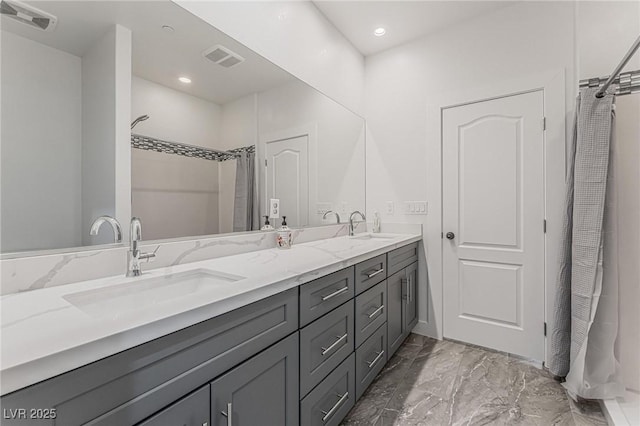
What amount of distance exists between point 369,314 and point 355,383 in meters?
0.36

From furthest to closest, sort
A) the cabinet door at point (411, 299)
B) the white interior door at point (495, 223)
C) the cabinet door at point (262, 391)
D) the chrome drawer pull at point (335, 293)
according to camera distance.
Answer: the cabinet door at point (411, 299)
the white interior door at point (495, 223)
the chrome drawer pull at point (335, 293)
the cabinet door at point (262, 391)

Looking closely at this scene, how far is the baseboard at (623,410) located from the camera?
143 cm

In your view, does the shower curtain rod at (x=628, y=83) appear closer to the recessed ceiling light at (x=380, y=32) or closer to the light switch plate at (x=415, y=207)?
the light switch plate at (x=415, y=207)

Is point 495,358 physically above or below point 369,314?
below

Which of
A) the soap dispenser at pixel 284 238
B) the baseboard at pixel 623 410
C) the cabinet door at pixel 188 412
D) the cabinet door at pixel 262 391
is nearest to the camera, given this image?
the cabinet door at pixel 188 412

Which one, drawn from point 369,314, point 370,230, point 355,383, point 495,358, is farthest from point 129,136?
point 495,358

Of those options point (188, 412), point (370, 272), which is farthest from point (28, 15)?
point (370, 272)

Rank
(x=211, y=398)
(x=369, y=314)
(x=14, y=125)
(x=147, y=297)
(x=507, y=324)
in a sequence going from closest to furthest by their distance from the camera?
(x=211, y=398)
(x=14, y=125)
(x=147, y=297)
(x=369, y=314)
(x=507, y=324)

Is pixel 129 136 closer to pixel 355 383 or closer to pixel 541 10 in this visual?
pixel 355 383

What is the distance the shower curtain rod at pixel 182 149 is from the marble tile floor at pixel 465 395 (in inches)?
60.5

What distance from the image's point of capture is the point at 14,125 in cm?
89

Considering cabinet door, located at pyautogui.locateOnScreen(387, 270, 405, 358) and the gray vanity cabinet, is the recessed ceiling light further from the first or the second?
cabinet door, located at pyautogui.locateOnScreen(387, 270, 405, 358)

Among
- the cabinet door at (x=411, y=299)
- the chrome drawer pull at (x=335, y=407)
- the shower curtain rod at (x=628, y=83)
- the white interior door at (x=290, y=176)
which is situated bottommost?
the chrome drawer pull at (x=335, y=407)

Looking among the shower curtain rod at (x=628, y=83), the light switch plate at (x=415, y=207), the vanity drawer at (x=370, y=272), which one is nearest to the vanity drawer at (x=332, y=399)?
the vanity drawer at (x=370, y=272)
